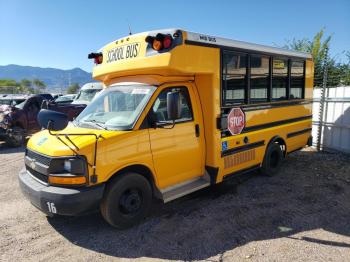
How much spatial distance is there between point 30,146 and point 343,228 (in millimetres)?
4680

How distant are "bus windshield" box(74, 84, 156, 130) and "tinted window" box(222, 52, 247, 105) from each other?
1.44 m

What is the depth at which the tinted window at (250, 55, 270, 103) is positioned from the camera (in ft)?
19.3

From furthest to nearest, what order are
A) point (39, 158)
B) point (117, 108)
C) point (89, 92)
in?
point (89, 92), point (117, 108), point (39, 158)

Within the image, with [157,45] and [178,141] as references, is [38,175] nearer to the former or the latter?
[178,141]

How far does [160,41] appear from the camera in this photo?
441 centimetres

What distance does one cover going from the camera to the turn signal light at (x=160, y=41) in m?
4.38

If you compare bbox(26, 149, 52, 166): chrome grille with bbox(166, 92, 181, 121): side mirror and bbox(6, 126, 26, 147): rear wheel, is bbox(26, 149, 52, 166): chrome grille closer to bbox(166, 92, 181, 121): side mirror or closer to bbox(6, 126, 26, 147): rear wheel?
bbox(166, 92, 181, 121): side mirror

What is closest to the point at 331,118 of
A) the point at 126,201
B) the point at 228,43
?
the point at 228,43

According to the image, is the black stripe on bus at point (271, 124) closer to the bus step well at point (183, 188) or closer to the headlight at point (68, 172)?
the bus step well at point (183, 188)

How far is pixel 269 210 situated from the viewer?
4992mm

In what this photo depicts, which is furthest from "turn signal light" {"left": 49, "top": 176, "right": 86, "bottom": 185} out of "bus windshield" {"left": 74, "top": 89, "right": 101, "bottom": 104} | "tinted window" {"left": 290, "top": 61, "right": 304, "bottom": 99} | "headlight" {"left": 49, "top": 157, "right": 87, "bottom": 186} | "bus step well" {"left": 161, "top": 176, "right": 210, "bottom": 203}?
"bus windshield" {"left": 74, "top": 89, "right": 101, "bottom": 104}

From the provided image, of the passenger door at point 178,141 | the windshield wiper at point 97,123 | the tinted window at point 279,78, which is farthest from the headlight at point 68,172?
the tinted window at point 279,78

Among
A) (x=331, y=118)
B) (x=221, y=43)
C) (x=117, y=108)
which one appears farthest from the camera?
(x=331, y=118)

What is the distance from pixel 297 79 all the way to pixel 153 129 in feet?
14.2
